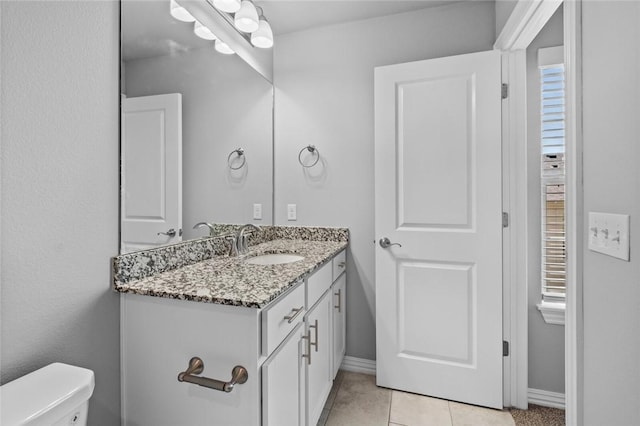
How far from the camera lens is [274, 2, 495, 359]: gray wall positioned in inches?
82.5

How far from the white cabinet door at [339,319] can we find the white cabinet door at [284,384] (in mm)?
573

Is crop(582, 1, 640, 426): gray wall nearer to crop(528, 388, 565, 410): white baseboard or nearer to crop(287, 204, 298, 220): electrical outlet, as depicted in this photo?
crop(528, 388, 565, 410): white baseboard

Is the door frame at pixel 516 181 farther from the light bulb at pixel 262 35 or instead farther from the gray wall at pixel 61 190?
the gray wall at pixel 61 190

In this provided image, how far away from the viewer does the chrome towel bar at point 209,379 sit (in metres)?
0.95

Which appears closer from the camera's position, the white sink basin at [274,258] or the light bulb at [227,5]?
the light bulb at [227,5]

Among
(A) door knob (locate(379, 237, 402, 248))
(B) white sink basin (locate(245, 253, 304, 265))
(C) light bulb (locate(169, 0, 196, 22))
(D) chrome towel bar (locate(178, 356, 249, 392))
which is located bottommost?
(D) chrome towel bar (locate(178, 356, 249, 392))

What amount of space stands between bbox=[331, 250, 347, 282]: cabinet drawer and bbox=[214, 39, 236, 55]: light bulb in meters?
1.37

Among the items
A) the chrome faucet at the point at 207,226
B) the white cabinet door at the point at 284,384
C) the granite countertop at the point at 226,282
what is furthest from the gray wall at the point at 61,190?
the white cabinet door at the point at 284,384

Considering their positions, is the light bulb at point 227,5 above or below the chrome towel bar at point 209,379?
above

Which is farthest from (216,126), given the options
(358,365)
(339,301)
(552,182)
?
(552,182)

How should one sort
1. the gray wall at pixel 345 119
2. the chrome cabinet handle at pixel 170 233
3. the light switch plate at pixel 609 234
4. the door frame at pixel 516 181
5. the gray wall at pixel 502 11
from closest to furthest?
the light switch plate at pixel 609 234 → the chrome cabinet handle at pixel 170 233 → the door frame at pixel 516 181 → the gray wall at pixel 502 11 → the gray wall at pixel 345 119

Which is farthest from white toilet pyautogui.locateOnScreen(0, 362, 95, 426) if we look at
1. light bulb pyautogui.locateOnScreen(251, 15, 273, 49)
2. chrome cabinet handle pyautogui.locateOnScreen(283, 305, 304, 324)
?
light bulb pyautogui.locateOnScreen(251, 15, 273, 49)

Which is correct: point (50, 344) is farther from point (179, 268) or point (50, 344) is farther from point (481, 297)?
point (481, 297)

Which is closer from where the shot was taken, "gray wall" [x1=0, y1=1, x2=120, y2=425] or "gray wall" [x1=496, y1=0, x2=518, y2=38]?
"gray wall" [x1=0, y1=1, x2=120, y2=425]
